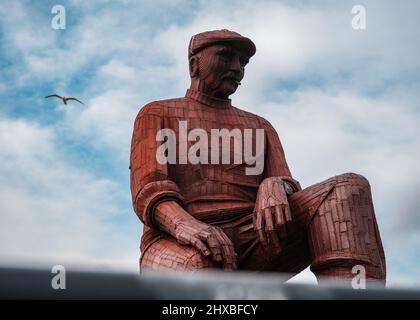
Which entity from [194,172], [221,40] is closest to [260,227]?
[194,172]

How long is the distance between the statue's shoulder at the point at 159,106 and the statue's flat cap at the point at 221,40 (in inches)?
21.3

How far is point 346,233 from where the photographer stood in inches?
278

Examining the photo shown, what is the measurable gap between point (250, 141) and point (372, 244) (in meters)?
2.00

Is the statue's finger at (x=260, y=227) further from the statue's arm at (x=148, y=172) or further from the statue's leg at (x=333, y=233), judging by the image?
the statue's arm at (x=148, y=172)

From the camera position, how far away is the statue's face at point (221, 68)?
8391 mm

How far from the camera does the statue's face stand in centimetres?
839

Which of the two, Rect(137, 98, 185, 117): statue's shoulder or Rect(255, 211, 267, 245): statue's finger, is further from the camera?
Rect(137, 98, 185, 117): statue's shoulder

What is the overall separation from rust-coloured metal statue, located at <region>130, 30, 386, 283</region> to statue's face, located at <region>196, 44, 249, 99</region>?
10 mm

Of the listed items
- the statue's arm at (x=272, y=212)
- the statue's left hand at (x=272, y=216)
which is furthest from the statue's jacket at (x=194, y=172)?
the statue's left hand at (x=272, y=216)

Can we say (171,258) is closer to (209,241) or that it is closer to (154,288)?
(209,241)

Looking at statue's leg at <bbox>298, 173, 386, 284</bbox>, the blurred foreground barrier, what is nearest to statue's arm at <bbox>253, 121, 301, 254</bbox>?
statue's leg at <bbox>298, 173, 386, 284</bbox>

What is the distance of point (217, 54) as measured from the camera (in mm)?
8383

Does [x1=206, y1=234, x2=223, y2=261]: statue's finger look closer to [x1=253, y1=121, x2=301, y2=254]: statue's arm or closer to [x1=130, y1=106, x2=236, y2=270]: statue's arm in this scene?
[x1=130, y1=106, x2=236, y2=270]: statue's arm
